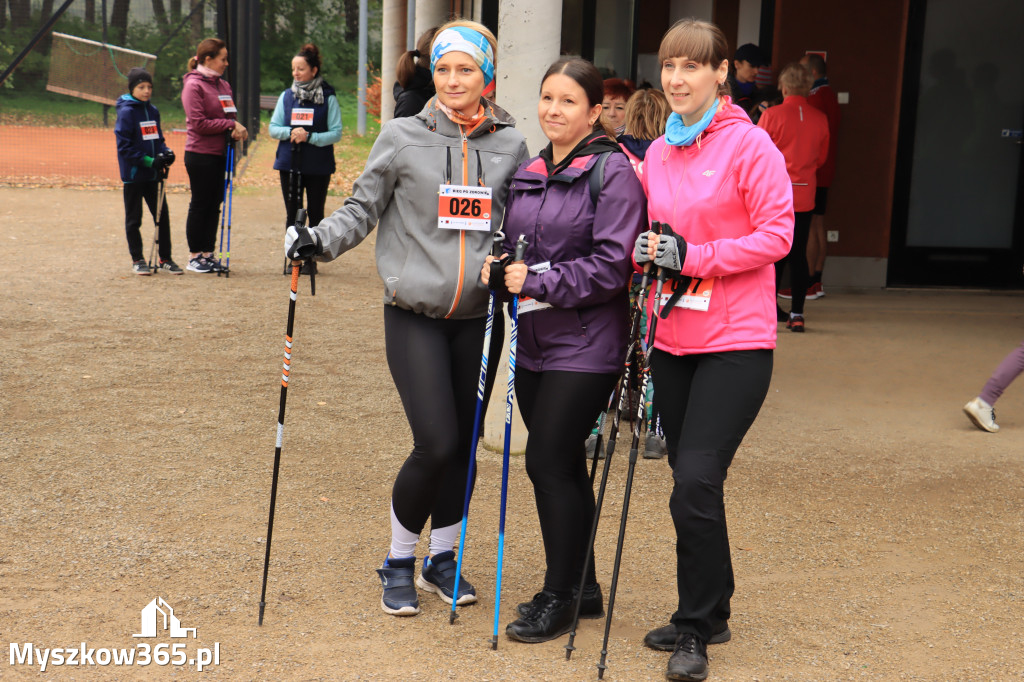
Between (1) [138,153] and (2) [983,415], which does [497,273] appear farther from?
(1) [138,153]

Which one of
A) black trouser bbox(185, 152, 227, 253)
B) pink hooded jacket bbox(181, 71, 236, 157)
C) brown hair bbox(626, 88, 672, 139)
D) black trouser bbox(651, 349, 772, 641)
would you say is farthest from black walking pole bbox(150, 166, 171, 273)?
black trouser bbox(651, 349, 772, 641)

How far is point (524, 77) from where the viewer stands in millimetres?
5602

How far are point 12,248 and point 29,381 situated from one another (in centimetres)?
551

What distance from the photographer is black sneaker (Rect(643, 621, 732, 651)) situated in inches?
146

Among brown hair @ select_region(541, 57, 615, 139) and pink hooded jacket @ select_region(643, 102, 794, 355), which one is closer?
pink hooded jacket @ select_region(643, 102, 794, 355)

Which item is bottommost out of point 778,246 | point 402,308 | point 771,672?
point 771,672

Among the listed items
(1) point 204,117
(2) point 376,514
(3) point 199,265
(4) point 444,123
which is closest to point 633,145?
(4) point 444,123

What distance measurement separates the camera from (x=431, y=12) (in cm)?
1165

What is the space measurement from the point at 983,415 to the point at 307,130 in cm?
661

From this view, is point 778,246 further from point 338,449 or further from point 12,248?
point 12,248

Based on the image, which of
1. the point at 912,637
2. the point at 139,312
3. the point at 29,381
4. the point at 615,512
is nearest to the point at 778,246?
the point at 912,637

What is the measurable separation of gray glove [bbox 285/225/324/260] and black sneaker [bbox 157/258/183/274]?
24.7ft

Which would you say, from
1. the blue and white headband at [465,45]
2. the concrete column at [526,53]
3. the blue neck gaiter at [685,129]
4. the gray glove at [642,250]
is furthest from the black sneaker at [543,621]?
the concrete column at [526,53]

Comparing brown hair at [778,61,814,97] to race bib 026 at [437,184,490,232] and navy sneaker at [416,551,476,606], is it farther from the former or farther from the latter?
navy sneaker at [416,551,476,606]
